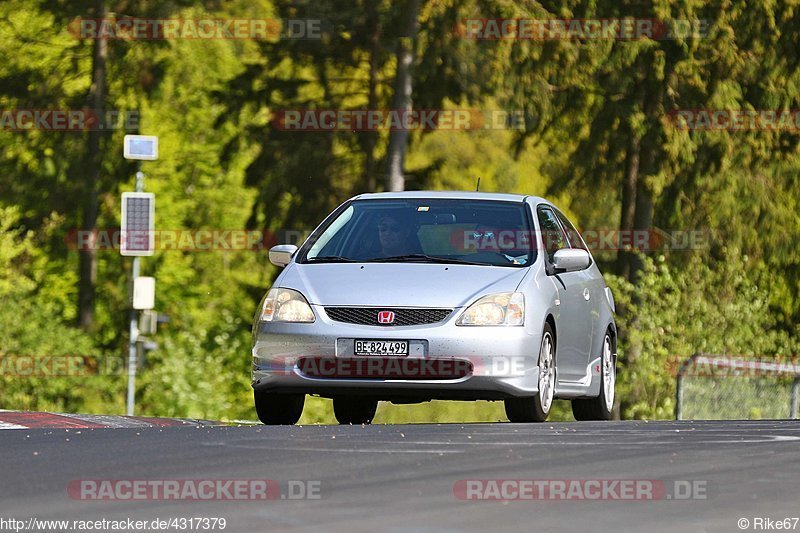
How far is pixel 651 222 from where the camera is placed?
3919cm

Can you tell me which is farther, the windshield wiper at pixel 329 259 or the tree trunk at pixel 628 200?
the tree trunk at pixel 628 200

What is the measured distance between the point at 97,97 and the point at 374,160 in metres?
9.29

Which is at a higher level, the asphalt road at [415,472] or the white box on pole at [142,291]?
the asphalt road at [415,472]

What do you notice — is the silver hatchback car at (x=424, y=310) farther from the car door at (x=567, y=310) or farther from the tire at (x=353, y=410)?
the tire at (x=353, y=410)

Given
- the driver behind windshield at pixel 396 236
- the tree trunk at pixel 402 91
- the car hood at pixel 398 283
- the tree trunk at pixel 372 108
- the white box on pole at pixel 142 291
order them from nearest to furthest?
the car hood at pixel 398 283, the driver behind windshield at pixel 396 236, the tree trunk at pixel 402 91, the tree trunk at pixel 372 108, the white box on pole at pixel 142 291

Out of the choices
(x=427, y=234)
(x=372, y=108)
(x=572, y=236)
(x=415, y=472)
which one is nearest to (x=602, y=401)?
(x=572, y=236)

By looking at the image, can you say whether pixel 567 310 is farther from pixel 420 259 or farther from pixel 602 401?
pixel 602 401

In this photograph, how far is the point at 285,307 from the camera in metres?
13.5

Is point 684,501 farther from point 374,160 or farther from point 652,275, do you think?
point 374,160

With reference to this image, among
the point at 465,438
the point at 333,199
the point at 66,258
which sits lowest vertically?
the point at 66,258

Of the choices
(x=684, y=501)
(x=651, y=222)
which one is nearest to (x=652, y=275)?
(x=651, y=222)

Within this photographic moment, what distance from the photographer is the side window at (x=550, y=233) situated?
581 inches

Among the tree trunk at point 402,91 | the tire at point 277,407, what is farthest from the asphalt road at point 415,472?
the tree trunk at point 402,91

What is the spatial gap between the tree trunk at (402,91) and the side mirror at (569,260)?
21767 millimetres
